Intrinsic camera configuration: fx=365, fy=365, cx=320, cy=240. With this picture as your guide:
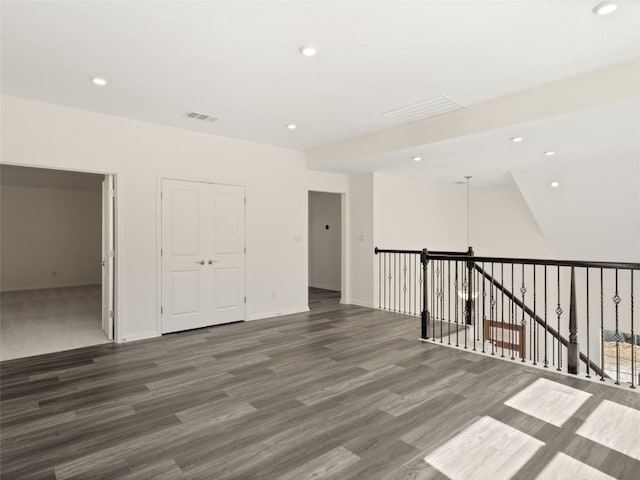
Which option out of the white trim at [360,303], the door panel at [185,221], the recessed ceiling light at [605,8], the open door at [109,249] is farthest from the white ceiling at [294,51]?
the white trim at [360,303]

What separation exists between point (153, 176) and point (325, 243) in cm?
543

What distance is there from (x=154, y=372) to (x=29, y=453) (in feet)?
4.56

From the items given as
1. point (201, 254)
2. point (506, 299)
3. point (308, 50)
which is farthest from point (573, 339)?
point (506, 299)

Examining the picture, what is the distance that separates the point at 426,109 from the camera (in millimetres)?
4465

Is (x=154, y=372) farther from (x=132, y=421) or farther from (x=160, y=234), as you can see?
(x=160, y=234)

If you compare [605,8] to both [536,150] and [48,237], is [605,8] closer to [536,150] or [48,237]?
[536,150]

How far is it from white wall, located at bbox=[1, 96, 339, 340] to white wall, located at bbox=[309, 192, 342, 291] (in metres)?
2.67

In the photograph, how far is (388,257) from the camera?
702cm

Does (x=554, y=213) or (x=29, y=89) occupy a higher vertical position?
(x=29, y=89)

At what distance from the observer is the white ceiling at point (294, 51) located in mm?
2588

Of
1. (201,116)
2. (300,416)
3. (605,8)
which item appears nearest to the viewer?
(605,8)

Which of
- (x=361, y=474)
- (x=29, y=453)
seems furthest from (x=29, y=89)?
(x=361, y=474)

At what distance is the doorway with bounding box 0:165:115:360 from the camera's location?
23.3 feet

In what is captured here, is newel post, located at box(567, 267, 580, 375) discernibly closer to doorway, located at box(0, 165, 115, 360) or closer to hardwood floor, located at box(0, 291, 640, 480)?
hardwood floor, located at box(0, 291, 640, 480)
